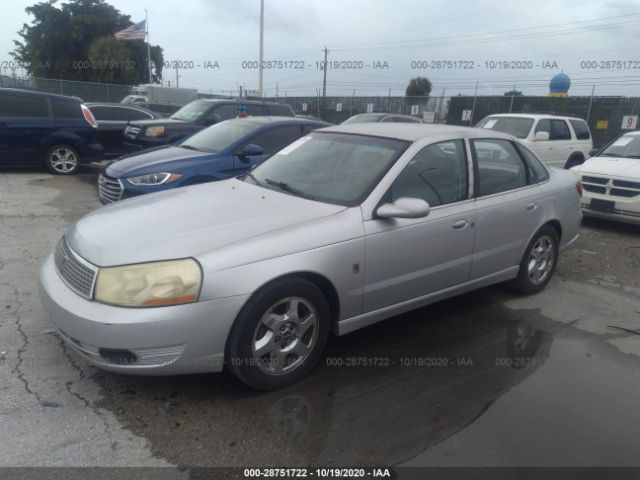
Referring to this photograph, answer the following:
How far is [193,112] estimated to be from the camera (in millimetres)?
10828

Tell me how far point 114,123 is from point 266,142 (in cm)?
650

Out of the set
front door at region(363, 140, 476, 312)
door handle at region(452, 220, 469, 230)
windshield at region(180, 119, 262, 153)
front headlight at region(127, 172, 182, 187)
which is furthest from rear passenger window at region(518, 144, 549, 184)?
front headlight at region(127, 172, 182, 187)

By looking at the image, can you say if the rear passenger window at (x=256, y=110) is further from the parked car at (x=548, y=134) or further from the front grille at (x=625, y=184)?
the front grille at (x=625, y=184)

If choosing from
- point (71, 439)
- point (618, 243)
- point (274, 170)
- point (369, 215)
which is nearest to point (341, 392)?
point (369, 215)

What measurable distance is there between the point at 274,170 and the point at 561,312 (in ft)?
9.45

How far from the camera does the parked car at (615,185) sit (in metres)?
7.36

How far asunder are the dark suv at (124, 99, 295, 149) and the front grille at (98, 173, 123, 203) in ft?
9.65

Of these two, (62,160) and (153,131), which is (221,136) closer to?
(153,131)

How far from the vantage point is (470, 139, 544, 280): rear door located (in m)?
4.17

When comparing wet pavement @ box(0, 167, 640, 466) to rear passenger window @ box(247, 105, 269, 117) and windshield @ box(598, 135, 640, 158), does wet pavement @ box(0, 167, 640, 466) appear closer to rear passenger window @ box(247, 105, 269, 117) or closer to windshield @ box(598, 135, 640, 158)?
windshield @ box(598, 135, 640, 158)

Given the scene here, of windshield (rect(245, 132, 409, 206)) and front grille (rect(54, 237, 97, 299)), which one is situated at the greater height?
windshield (rect(245, 132, 409, 206))

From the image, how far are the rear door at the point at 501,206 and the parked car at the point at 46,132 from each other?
8.74m

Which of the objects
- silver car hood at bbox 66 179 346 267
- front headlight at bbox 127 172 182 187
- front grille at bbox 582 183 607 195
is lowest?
front grille at bbox 582 183 607 195

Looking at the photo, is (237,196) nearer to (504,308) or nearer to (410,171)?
(410,171)
